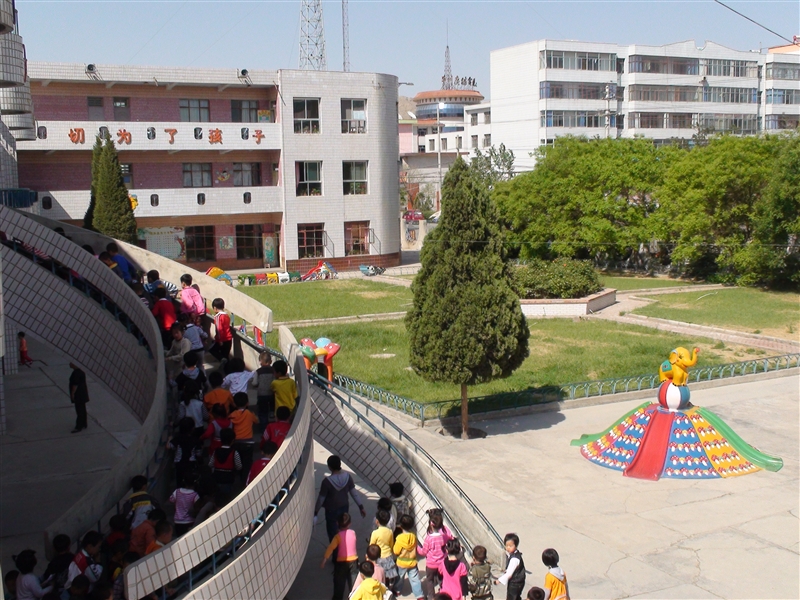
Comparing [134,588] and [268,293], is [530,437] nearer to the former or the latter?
[134,588]

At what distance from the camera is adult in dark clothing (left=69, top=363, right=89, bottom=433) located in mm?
14117

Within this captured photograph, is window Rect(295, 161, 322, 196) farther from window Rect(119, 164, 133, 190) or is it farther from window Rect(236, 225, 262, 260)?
window Rect(119, 164, 133, 190)

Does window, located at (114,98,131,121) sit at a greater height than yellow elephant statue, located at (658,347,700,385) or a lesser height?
greater

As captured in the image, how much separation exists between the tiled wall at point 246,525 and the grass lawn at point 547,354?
371 inches

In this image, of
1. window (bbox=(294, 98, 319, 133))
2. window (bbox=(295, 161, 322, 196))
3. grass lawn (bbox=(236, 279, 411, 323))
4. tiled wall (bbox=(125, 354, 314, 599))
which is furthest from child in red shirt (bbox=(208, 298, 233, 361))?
window (bbox=(294, 98, 319, 133))

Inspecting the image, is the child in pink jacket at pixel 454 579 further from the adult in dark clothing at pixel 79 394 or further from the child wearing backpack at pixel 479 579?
the adult in dark clothing at pixel 79 394

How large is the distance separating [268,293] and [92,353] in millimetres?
23495

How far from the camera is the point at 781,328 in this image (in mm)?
26062

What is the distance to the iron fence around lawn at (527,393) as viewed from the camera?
1688 centimetres

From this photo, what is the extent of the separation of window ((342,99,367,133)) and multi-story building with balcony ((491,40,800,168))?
68.8 ft

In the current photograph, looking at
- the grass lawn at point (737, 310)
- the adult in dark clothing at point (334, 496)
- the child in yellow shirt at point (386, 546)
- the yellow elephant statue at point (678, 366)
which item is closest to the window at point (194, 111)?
the grass lawn at point (737, 310)

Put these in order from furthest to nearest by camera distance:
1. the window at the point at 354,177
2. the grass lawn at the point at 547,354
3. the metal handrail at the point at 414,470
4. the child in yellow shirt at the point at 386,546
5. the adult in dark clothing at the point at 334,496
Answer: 1. the window at the point at 354,177
2. the grass lawn at the point at 547,354
3. the metal handrail at the point at 414,470
4. the adult in dark clothing at the point at 334,496
5. the child in yellow shirt at the point at 386,546

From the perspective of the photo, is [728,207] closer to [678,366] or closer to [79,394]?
[678,366]

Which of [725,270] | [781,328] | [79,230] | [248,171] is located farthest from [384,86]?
[79,230]
